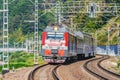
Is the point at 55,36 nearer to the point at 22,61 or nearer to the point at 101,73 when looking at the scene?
the point at 101,73

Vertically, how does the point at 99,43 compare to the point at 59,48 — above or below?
below

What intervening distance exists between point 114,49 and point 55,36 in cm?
4133

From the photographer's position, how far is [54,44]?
36.0 metres

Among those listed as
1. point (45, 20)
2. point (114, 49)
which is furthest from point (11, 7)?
point (114, 49)

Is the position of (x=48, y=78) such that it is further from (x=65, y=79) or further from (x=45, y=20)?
(x=45, y=20)

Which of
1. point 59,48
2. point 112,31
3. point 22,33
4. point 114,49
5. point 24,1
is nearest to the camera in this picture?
point 59,48

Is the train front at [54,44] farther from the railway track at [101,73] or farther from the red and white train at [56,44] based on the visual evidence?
the railway track at [101,73]

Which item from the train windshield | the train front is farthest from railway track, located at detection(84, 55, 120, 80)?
the train windshield

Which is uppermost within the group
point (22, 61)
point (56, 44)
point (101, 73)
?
point (56, 44)

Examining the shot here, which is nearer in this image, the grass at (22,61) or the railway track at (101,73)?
the railway track at (101,73)

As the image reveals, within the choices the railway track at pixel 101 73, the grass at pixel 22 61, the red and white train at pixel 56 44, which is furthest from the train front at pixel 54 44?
the grass at pixel 22 61

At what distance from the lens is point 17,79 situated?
940 inches

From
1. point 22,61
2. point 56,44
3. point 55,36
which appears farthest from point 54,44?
point 22,61

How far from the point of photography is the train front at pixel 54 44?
35.8 meters
